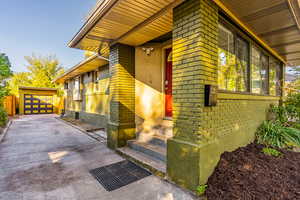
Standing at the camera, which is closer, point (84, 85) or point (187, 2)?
point (187, 2)

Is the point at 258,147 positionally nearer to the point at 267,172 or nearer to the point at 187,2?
the point at 267,172

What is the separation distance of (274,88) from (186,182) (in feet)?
19.3

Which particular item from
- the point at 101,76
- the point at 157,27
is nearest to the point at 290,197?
the point at 157,27

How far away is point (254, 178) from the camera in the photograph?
86.7 inches

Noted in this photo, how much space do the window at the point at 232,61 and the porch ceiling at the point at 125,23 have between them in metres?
1.20

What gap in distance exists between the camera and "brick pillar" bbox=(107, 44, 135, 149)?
392 cm

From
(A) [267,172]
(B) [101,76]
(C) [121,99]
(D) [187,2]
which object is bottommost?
(A) [267,172]

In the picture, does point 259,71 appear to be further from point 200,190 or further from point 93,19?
point 93,19

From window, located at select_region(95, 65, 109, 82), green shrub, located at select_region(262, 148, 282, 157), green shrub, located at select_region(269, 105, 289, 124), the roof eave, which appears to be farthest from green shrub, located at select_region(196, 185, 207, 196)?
window, located at select_region(95, 65, 109, 82)

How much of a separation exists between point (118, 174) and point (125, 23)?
305 cm

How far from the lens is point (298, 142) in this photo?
359 centimetres

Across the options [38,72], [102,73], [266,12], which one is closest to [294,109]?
[266,12]

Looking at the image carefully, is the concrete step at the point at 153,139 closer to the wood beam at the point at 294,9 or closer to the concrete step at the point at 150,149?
the concrete step at the point at 150,149

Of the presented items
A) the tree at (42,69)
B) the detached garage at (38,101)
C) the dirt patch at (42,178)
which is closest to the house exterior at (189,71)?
the dirt patch at (42,178)
